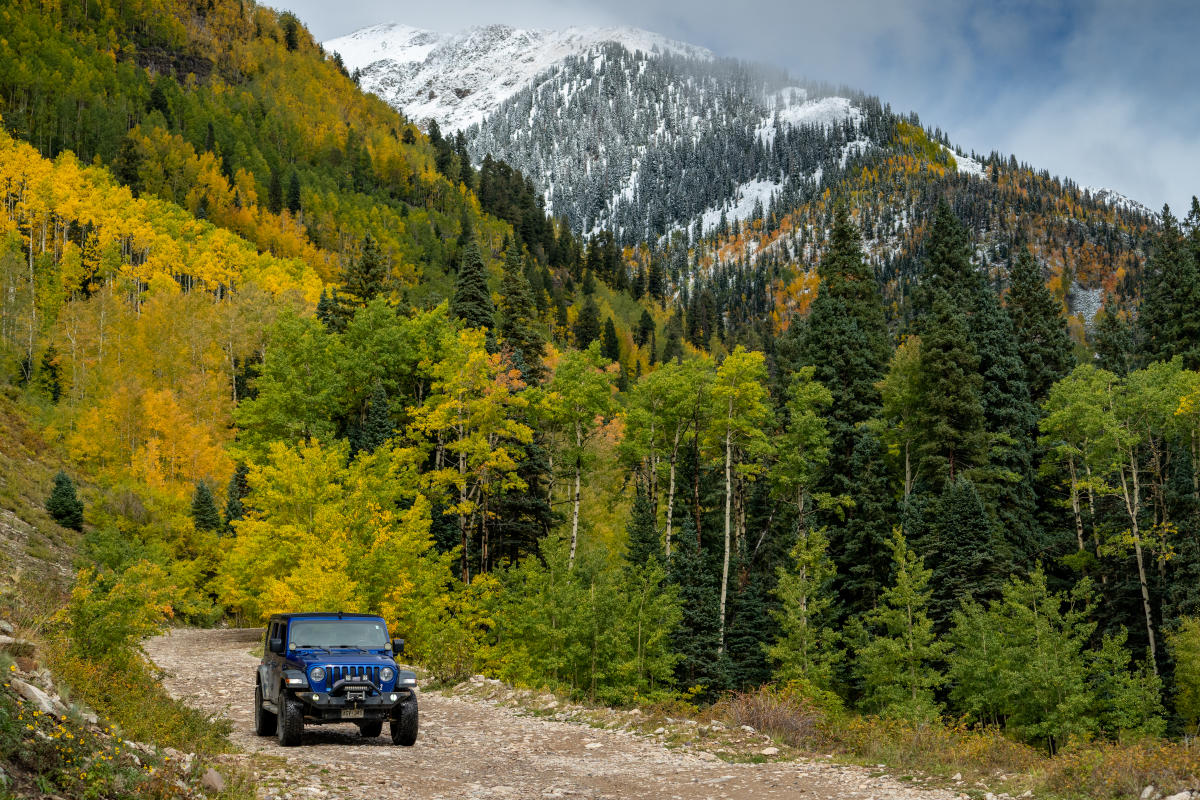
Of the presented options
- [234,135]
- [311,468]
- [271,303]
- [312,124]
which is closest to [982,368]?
[311,468]

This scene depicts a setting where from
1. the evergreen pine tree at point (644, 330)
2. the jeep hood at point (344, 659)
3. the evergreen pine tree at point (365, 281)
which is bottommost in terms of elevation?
the jeep hood at point (344, 659)

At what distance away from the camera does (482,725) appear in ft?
57.3

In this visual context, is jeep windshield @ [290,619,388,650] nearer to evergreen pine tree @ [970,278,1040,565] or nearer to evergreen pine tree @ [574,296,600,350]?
evergreen pine tree @ [970,278,1040,565]

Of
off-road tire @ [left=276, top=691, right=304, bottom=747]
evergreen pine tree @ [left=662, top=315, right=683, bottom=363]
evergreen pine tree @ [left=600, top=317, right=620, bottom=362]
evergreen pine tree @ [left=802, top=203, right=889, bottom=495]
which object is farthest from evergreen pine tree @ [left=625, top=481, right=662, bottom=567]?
evergreen pine tree @ [left=662, top=315, right=683, bottom=363]

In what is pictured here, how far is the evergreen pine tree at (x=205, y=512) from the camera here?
167 feet

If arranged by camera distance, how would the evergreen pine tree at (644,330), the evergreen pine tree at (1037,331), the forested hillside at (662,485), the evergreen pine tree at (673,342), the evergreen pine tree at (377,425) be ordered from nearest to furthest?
1. the forested hillside at (662,485)
2. the evergreen pine tree at (377,425)
3. the evergreen pine tree at (1037,331)
4. the evergreen pine tree at (673,342)
5. the evergreen pine tree at (644,330)

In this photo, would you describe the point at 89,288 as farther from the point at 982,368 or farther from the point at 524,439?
the point at 982,368

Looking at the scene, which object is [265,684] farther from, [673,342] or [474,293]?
[673,342]

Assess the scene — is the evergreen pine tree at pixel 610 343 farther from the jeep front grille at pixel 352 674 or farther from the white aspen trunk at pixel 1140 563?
the jeep front grille at pixel 352 674

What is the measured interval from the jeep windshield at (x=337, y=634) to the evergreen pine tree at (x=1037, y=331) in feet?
180

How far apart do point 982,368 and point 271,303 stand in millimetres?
55985

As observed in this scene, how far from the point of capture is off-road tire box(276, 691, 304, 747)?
1334 cm

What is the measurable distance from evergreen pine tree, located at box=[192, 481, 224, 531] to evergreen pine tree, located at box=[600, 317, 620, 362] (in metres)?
77.4

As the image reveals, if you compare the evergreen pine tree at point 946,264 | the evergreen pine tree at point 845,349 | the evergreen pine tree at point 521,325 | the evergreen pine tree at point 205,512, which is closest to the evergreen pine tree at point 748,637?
the evergreen pine tree at point 845,349
